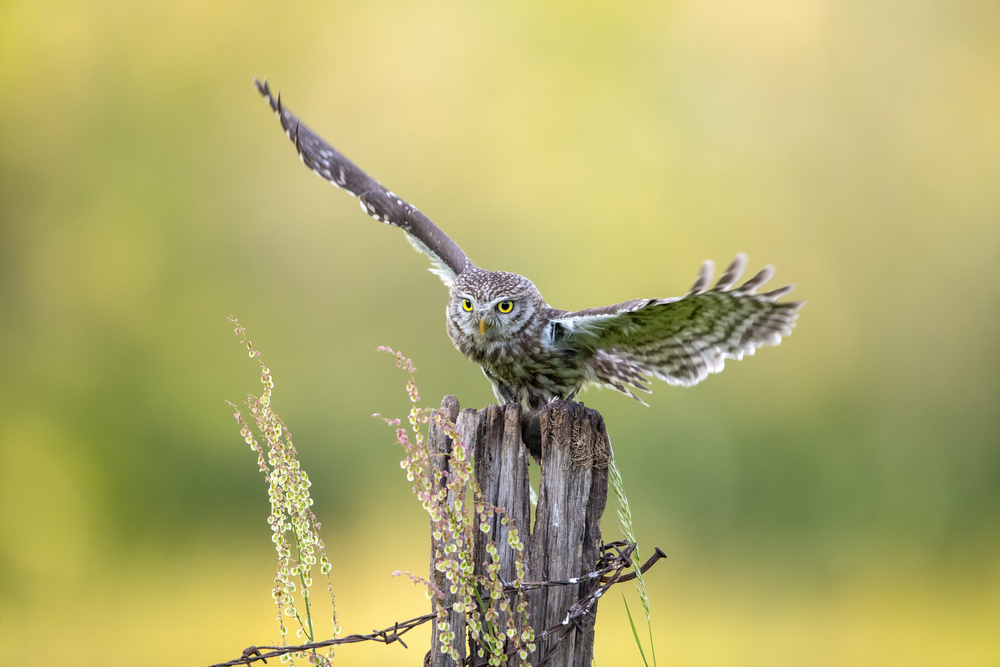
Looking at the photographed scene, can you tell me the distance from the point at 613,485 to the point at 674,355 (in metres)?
0.82

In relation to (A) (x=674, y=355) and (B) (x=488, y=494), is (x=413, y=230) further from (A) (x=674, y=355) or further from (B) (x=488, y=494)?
(B) (x=488, y=494)

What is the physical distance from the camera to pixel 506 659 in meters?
1.65

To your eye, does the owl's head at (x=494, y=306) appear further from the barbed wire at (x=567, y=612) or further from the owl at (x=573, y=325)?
the barbed wire at (x=567, y=612)

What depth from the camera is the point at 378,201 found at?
11.6 ft

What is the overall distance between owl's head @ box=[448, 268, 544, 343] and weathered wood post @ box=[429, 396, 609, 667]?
103 centimetres

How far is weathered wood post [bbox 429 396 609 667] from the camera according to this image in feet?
5.83

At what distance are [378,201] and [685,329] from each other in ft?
5.41

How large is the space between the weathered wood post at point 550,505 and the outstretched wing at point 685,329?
48 centimetres

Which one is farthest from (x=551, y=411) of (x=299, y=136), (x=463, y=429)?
(x=299, y=136)

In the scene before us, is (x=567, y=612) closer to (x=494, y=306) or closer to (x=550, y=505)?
(x=550, y=505)

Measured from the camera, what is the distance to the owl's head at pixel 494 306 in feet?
9.43

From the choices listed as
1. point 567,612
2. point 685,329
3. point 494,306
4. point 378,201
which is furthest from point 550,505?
point 378,201

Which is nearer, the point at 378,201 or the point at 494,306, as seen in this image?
the point at 494,306

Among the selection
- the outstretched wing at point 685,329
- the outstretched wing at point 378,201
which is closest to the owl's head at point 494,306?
the outstretched wing at point 685,329
